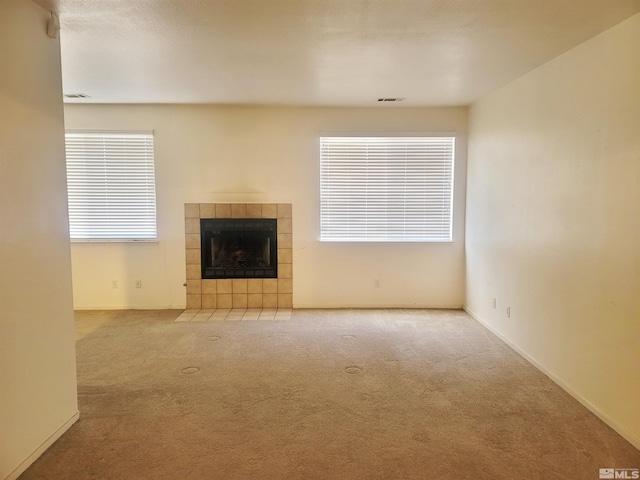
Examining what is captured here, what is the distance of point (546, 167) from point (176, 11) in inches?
112

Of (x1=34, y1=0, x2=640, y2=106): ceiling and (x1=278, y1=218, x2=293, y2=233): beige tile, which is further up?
(x1=34, y1=0, x2=640, y2=106): ceiling

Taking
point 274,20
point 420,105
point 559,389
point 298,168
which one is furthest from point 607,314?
point 298,168

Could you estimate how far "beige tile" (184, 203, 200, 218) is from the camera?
15.7ft

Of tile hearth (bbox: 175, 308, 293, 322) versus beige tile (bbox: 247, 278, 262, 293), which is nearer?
tile hearth (bbox: 175, 308, 293, 322)

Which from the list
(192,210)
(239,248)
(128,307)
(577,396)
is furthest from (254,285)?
(577,396)

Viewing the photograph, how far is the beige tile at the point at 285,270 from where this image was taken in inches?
192

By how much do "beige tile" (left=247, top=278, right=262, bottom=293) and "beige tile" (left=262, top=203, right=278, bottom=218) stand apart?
0.83 m

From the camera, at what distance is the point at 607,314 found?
242 centimetres

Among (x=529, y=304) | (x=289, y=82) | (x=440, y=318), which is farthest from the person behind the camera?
(x=440, y=318)

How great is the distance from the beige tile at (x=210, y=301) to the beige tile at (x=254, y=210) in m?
1.13

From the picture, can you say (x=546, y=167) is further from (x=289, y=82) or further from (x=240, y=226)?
(x=240, y=226)

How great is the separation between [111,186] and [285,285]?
8.11 feet

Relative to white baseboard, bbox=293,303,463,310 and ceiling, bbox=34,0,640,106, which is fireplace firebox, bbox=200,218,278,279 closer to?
white baseboard, bbox=293,303,463,310

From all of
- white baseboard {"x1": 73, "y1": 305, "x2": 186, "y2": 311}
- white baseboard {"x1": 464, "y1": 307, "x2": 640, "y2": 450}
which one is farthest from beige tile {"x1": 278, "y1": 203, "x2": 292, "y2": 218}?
white baseboard {"x1": 464, "y1": 307, "x2": 640, "y2": 450}
